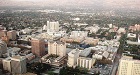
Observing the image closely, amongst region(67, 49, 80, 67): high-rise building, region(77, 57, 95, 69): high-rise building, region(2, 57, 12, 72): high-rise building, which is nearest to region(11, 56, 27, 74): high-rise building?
region(2, 57, 12, 72): high-rise building

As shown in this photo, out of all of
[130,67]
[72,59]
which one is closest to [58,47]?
[72,59]

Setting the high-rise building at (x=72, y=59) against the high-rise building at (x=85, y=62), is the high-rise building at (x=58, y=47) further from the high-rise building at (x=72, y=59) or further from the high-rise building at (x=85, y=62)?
the high-rise building at (x=85, y=62)

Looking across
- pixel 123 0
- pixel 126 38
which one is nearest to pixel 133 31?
pixel 126 38

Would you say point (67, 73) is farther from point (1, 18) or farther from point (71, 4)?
point (71, 4)

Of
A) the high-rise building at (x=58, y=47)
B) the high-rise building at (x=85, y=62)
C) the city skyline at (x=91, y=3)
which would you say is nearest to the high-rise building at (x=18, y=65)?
the high-rise building at (x=58, y=47)

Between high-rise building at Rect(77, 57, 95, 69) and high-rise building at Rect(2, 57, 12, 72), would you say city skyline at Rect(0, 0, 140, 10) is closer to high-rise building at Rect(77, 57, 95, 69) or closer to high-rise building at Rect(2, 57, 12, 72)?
high-rise building at Rect(2, 57, 12, 72)

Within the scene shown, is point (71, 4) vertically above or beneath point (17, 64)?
above

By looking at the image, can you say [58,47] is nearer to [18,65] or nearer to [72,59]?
[72,59]

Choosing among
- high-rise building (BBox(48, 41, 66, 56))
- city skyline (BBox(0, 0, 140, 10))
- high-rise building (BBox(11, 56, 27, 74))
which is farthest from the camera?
city skyline (BBox(0, 0, 140, 10))
